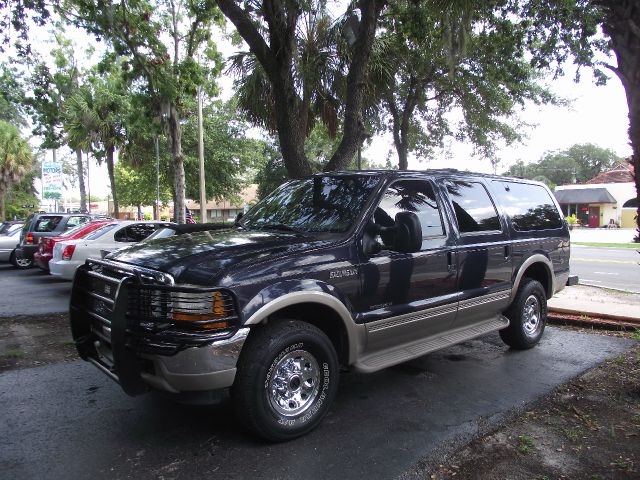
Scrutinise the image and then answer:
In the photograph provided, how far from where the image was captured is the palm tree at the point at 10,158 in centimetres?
3334

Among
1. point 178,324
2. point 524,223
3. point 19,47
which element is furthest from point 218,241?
point 19,47

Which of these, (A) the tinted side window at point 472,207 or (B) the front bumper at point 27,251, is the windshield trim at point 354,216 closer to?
(A) the tinted side window at point 472,207

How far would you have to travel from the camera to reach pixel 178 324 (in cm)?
316

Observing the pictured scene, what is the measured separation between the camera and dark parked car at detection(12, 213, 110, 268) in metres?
13.9

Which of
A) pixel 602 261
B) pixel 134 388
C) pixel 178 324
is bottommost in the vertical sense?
pixel 602 261

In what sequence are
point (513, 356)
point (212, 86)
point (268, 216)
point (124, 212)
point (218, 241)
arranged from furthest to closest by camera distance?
point (124, 212)
point (212, 86)
point (513, 356)
point (268, 216)
point (218, 241)

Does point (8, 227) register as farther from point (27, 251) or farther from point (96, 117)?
point (96, 117)

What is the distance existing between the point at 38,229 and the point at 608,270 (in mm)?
17049

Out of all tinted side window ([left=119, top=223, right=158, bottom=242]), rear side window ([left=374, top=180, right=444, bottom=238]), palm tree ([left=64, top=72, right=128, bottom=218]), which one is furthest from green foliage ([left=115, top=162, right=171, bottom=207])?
rear side window ([left=374, top=180, right=444, bottom=238])

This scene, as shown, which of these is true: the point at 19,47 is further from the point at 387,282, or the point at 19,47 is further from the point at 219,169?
the point at 219,169

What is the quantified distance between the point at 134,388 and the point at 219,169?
24.0m

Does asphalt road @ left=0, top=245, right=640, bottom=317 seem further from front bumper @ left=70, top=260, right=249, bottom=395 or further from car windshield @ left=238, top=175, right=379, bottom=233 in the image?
front bumper @ left=70, top=260, right=249, bottom=395

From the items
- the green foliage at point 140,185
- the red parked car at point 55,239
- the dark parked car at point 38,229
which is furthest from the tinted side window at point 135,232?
the green foliage at point 140,185

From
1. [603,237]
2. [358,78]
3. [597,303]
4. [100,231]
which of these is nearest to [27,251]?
[100,231]
